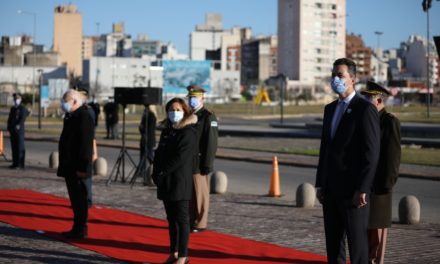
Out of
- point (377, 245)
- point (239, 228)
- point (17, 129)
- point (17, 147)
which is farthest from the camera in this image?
point (17, 147)

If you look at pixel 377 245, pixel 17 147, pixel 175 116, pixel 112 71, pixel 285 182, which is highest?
pixel 112 71

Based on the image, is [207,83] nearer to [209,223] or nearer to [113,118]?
[113,118]

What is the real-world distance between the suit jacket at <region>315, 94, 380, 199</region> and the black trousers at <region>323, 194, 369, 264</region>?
0.11 meters

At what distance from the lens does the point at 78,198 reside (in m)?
11.3

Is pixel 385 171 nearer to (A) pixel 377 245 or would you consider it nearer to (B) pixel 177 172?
(A) pixel 377 245

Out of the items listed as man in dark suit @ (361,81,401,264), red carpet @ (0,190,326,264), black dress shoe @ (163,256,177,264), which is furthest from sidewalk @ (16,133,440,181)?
black dress shoe @ (163,256,177,264)

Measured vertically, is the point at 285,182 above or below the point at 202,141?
below

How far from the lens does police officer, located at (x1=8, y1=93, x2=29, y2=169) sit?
22.1 meters

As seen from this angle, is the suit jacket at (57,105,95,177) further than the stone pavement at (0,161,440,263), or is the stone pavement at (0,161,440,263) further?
the suit jacket at (57,105,95,177)

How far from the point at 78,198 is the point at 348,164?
16.3 ft

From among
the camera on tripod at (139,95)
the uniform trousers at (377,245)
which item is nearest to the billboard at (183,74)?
the camera on tripod at (139,95)

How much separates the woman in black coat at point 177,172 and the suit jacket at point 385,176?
203 centimetres

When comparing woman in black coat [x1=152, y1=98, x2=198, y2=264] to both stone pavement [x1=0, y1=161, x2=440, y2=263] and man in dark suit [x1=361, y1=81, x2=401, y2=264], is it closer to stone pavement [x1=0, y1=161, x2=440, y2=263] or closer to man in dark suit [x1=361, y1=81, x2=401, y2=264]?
stone pavement [x1=0, y1=161, x2=440, y2=263]

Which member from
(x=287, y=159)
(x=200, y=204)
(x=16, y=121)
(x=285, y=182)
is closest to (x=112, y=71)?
(x=287, y=159)
